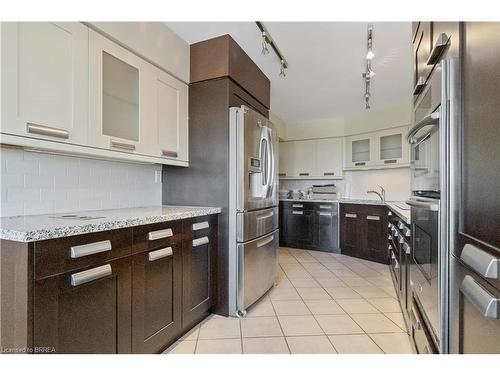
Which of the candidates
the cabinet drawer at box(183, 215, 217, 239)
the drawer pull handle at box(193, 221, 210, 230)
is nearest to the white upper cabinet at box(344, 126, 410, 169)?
the cabinet drawer at box(183, 215, 217, 239)

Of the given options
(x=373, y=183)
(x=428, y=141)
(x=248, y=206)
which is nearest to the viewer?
(x=428, y=141)

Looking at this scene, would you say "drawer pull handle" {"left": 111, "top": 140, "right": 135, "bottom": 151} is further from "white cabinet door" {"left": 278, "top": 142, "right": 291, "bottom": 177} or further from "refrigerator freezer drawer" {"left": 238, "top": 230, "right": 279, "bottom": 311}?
"white cabinet door" {"left": 278, "top": 142, "right": 291, "bottom": 177}

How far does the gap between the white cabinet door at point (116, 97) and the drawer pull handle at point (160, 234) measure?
63 cm

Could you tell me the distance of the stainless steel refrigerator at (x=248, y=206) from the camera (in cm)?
214

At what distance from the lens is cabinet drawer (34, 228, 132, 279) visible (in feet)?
3.25

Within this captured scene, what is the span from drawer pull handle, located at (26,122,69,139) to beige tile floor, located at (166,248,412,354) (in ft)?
4.74

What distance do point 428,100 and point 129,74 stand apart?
183 cm

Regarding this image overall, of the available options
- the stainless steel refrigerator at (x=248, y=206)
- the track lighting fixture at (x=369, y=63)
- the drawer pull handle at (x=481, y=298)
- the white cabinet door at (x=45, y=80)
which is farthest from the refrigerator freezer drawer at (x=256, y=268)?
the track lighting fixture at (x=369, y=63)

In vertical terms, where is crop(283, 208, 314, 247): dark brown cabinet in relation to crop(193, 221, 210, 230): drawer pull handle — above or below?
below

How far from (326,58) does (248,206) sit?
1.67 m

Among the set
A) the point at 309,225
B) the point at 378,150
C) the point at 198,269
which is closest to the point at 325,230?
the point at 309,225

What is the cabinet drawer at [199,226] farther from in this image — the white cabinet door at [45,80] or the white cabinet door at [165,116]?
the white cabinet door at [45,80]

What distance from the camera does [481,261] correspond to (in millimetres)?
655

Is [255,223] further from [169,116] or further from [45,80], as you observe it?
[45,80]
